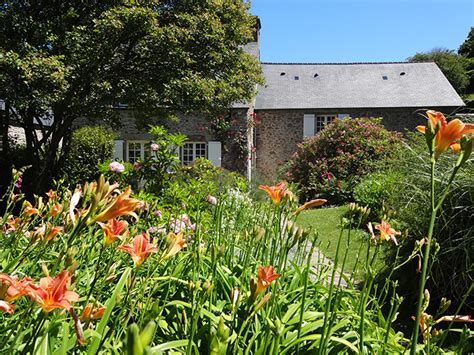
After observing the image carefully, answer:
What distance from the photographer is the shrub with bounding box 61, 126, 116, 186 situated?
10781 millimetres

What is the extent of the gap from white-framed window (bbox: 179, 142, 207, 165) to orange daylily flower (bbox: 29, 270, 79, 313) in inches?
571

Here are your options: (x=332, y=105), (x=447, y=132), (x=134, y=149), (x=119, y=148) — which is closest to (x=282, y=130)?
(x=332, y=105)

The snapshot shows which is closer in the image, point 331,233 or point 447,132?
point 447,132

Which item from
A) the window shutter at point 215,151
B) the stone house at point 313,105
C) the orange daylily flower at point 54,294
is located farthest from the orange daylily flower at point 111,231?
the stone house at point 313,105

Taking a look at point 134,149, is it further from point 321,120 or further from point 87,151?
point 321,120

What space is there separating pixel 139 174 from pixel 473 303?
10.7 ft

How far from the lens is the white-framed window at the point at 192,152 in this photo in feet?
50.3

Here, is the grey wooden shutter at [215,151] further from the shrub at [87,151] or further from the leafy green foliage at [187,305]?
the leafy green foliage at [187,305]

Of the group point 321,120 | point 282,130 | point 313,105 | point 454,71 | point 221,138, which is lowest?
point 221,138

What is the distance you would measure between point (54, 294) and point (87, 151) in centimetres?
1169

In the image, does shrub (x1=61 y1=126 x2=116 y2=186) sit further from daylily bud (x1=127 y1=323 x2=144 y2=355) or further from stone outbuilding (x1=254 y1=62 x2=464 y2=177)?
daylily bud (x1=127 y1=323 x2=144 y2=355)

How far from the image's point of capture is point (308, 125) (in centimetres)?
1741

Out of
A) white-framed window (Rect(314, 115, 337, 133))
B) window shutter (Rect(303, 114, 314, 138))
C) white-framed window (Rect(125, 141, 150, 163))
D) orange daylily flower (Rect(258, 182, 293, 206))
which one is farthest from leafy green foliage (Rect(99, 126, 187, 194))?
white-framed window (Rect(314, 115, 337, 133))

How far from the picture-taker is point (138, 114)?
9602 mm
